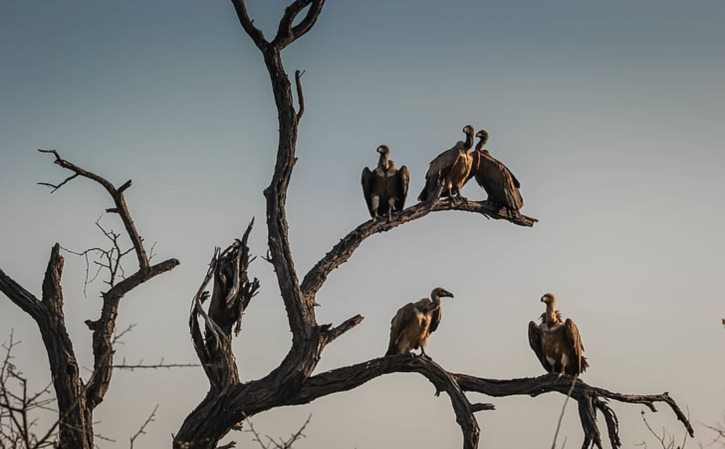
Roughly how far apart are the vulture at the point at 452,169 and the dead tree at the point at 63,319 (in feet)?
9.39

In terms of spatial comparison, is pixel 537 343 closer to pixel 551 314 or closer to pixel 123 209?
pixel 551 314

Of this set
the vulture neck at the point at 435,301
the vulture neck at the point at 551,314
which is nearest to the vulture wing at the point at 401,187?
the vulture neck at the point at 435,301

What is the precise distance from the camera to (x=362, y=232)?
9.73 metres

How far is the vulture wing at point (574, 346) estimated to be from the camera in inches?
407

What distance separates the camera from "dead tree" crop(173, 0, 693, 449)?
29.1ft

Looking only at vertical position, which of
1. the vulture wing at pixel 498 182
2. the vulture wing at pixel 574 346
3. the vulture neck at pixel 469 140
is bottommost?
the vulture wing at pixel 574 346

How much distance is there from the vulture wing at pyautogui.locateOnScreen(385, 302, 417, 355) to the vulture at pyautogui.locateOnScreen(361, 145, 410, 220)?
1.76 m

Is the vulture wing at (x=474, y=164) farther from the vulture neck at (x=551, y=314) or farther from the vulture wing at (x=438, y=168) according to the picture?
the vulture neck at (x=551, y=314)

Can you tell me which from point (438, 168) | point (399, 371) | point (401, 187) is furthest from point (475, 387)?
point (401, 187)

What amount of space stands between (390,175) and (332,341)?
3.39 meters

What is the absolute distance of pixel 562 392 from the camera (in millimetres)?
9281

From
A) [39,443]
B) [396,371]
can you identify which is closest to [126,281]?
[396,371]

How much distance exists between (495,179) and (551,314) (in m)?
1.69

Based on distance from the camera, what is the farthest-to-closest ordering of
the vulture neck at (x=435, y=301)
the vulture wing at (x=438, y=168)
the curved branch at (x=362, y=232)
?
1. the vulture wing at (x=438, y=168)
2. the vulture neck at (x=435, y=301)
3. the curved branch at (x=362, y=232)
